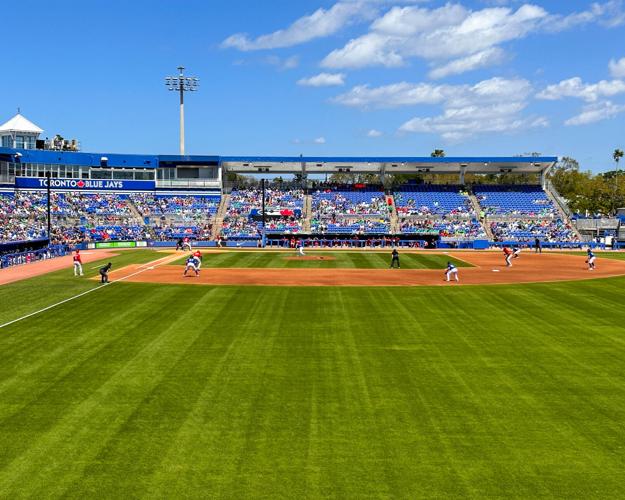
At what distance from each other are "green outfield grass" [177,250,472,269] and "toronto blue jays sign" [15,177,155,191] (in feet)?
100.0

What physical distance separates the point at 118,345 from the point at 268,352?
5275 mm

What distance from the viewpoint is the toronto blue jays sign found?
78.2 metres

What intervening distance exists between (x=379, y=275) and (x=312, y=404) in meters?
27.7

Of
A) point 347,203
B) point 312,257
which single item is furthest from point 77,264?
point 347,203

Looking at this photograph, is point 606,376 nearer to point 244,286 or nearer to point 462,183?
point 244,286

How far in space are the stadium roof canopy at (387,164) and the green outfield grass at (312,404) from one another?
Answer: 6145 centimetres

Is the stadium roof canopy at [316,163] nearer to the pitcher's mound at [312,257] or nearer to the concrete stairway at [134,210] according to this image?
the concrete stairway at [134,210]

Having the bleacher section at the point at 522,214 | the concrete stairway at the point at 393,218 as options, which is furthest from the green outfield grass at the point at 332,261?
the bleacher section at the point at 522,214

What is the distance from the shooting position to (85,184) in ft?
274

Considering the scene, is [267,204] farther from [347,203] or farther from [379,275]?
[379,275]

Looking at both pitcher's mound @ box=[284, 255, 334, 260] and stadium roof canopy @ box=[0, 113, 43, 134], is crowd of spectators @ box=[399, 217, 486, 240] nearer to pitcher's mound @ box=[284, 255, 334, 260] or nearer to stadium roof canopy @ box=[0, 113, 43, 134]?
pitcher's mound @ box=[284, 255, 334, 260]

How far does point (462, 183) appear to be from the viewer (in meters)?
90.8

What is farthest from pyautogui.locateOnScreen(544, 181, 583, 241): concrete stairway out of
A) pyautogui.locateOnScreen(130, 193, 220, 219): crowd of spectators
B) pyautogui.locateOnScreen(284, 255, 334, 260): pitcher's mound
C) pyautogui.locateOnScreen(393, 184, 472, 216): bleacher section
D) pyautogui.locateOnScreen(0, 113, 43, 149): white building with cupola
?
pyautogui.locateOnScreen(0, 113, 43, 149): white building with cupola

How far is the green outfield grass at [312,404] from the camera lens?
396 inches
